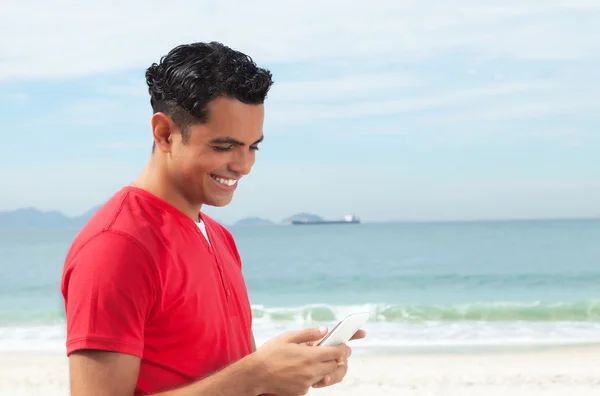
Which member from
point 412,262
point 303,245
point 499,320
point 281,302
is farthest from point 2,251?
point 499,320

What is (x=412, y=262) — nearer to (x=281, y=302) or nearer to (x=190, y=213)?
(x=281, y=302)

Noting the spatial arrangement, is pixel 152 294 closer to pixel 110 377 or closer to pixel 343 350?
pixel 110 377

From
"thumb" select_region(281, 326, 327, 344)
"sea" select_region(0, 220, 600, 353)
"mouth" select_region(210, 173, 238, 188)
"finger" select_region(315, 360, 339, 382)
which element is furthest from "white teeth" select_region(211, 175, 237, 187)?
"sea" select_region(0, 220, 600, 353)

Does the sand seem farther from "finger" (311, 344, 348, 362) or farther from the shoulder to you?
the shoulder

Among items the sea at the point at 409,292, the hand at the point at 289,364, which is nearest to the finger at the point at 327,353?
the hand at the point at 289,364

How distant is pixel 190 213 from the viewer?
201 centimetres

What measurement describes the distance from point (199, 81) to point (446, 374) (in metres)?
8.01

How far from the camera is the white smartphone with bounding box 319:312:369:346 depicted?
1923 mm

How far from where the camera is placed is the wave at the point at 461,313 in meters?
16.2

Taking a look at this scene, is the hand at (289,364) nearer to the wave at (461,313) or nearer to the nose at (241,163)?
the nose at (241,163)

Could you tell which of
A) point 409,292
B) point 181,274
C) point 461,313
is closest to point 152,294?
point 181,274

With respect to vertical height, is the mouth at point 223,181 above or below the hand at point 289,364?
above

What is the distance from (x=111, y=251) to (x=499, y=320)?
50.2ft

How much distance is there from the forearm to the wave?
14.1 meters
